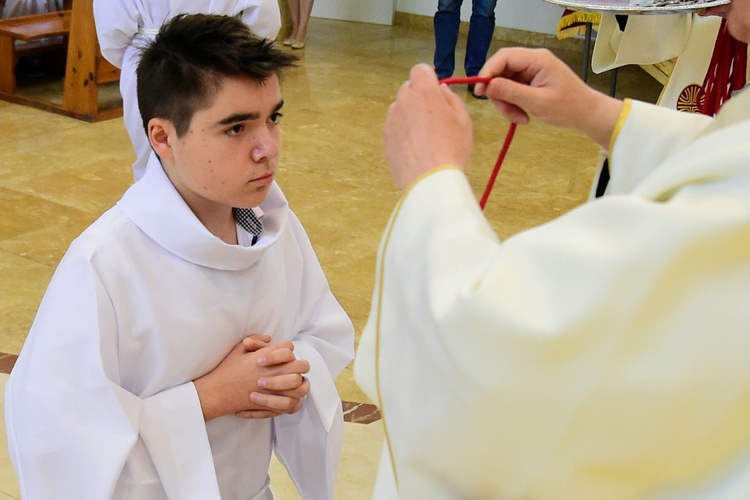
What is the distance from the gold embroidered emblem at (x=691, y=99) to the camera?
128 inches

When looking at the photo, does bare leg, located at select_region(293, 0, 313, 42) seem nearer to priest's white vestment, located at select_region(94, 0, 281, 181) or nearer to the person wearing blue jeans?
the person wearing blue jeans

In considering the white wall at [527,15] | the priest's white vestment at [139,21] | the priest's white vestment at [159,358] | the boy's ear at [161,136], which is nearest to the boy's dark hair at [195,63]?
the boy's ear at [161,136]

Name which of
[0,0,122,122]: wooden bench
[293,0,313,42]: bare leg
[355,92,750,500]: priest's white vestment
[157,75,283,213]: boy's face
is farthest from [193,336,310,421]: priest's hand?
[293,0,313,42]: bare leg

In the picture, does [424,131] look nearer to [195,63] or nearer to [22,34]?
[195,63]

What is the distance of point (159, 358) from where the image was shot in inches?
68.7

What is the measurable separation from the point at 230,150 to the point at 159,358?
1.24 ft

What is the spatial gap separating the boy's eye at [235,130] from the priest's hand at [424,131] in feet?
2.29

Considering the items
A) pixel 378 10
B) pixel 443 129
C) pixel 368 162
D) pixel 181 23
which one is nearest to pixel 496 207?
pixel 368 162

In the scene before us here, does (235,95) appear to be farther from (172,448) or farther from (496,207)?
(496,207)

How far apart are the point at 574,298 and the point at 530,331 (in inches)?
1.9

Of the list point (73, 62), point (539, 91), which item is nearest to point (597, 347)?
point (539, 91)

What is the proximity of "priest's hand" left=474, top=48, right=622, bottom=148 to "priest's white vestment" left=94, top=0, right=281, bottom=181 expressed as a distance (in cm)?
246

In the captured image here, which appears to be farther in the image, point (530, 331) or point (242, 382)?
point (242, 382)

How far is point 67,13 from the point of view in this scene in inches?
244
